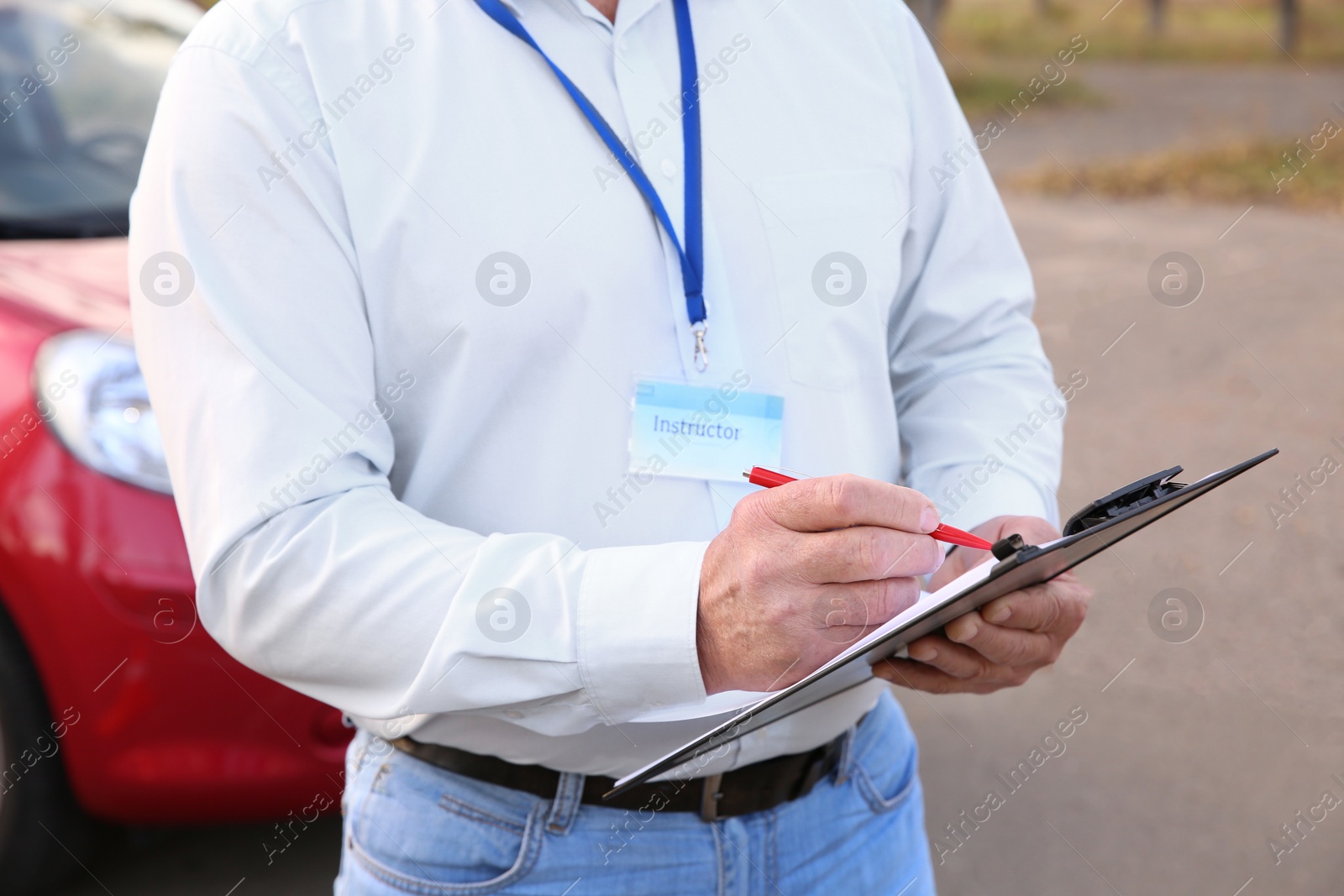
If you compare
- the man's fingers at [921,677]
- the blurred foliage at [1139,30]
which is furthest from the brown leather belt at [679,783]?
the blurred foliage at [1139,30]

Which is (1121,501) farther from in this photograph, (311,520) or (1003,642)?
(311,520)

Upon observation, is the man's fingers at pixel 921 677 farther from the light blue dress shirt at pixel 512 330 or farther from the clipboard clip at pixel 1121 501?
the clipboard clip at pixel 1121 501

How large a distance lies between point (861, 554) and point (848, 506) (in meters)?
0.04

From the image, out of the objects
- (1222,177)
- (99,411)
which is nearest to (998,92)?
(1222,177)

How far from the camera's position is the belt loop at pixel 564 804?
1278mm

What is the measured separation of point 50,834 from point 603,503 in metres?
1.93

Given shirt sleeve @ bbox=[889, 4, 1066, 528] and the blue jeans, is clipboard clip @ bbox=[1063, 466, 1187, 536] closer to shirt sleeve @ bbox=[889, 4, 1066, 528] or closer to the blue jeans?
shirt sleeve @ bbox=[889, 4, 1066, 528]

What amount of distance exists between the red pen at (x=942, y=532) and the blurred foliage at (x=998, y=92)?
14.2m

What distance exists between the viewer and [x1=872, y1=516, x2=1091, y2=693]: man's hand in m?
1.19

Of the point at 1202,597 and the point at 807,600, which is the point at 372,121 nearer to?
the point at 807,600

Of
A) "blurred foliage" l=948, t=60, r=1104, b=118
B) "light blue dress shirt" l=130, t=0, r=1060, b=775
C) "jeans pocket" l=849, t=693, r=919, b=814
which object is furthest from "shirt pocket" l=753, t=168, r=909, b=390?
"blurred foliage" l=948, t=60, r=1104, b=118

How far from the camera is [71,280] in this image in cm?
262

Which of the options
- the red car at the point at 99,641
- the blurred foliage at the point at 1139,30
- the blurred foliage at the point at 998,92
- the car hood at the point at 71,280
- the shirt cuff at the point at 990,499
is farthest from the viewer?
the blurred foliage at the point at 1139,30

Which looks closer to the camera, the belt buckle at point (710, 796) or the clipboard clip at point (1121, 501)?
the clipboard clip at point (1121, 501)
